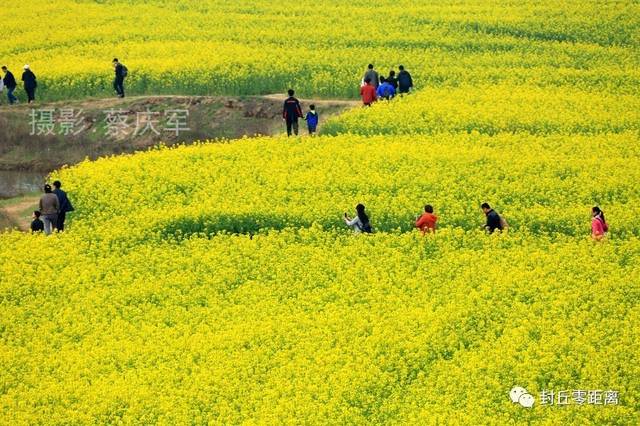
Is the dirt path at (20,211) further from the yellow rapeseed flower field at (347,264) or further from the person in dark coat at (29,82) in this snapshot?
the person in dark coat at (29,82)

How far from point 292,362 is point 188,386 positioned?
1786 millimetres

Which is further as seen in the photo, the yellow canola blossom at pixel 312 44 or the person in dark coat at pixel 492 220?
the yellow canola blossom at pixel 312 44

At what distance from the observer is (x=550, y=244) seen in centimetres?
2873

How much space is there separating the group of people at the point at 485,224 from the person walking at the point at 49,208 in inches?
247

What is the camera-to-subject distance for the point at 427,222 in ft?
95.8

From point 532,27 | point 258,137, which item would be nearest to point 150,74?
point 258,137

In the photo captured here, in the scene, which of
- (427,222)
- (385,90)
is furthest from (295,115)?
(427,222)

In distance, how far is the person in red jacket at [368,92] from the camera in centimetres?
3994

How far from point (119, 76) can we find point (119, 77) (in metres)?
0.04

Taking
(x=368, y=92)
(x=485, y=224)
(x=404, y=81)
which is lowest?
(x=485, y=224)

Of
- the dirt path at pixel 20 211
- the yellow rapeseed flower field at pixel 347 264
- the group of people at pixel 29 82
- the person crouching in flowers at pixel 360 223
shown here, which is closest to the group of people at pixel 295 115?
the yellow rapeseed flower field at pixel 347 264

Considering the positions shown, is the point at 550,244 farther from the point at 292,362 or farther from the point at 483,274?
the point at 292,362

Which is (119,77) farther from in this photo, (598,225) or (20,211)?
(598,225)

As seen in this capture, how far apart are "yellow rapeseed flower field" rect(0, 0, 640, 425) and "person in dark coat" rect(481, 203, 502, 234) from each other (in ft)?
1.06
